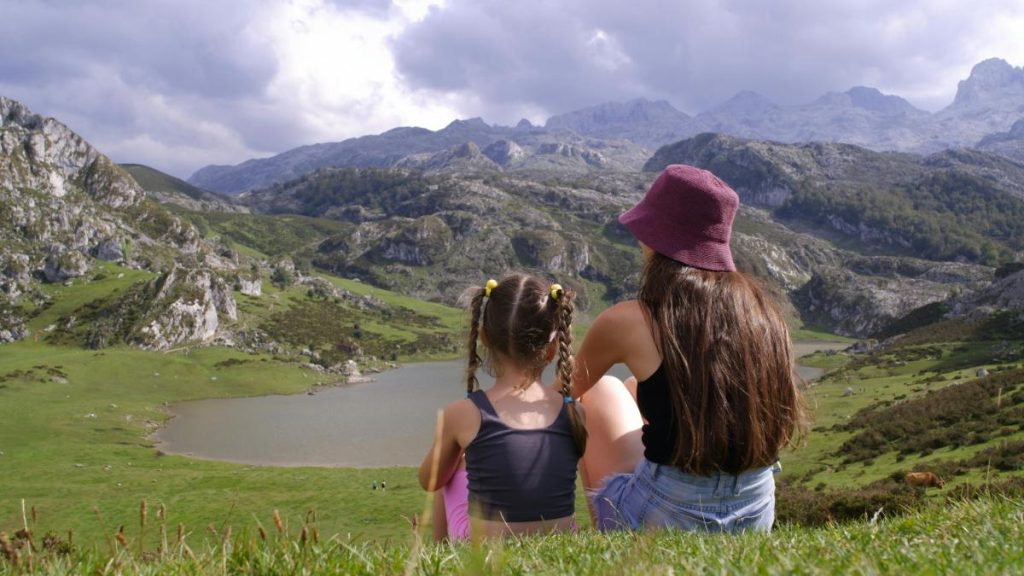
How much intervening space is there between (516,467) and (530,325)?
119 cm

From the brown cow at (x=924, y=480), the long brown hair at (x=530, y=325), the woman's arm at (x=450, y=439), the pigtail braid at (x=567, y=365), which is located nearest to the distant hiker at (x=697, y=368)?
the pigtail braid at (x=567, y=365)

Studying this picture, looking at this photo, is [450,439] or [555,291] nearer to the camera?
[450,439]

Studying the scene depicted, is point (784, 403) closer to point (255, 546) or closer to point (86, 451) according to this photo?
point (255, 546)

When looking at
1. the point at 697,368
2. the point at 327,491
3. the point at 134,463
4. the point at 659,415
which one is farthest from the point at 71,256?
the point at 697,368

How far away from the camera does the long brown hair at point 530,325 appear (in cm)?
557

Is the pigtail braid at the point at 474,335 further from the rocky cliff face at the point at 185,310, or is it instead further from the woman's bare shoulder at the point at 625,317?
the rocky cliff face at the point at 185,310

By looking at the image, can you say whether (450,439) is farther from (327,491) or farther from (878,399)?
(878,399)

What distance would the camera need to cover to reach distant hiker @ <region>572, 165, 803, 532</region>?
4805 mm

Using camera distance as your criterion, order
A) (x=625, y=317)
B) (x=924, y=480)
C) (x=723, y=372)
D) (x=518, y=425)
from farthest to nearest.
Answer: (x=924, y=480) → (x=518, y=425) → (x=625, y=317) → (x=723, y=372)

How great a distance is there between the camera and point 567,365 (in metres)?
5.41

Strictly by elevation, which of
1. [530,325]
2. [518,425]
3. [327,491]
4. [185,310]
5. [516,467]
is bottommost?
[327,491]

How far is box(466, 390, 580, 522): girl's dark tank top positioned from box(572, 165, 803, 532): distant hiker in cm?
51

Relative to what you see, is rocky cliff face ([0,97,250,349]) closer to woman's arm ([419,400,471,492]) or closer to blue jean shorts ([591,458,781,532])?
woman's arm ([419,400,471,492])

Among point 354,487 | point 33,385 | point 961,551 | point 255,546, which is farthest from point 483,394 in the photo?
point 33,385
